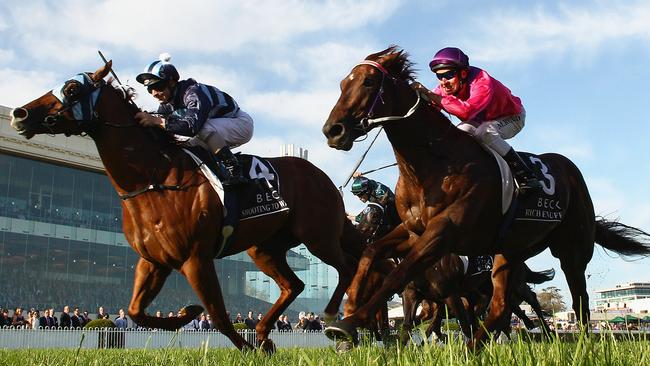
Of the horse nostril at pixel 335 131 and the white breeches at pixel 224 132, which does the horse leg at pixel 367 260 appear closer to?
the horse nostril at pixel 335 131

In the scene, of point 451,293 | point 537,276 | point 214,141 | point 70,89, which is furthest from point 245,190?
point 537,276

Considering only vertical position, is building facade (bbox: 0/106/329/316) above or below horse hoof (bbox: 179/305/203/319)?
above

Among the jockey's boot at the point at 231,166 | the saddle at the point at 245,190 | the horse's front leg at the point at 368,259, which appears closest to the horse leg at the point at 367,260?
the horse's front leg at the point at 368,259

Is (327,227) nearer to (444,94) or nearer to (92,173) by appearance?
(444,94)

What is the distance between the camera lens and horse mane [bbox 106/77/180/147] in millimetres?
6297

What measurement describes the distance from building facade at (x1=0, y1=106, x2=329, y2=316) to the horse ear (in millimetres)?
29153

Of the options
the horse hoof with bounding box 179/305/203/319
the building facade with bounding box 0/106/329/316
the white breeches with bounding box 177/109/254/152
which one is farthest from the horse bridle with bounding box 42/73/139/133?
the building facade with bounding box 0/106/329/316

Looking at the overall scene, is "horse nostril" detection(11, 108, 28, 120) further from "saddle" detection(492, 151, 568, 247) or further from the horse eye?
"saddle" detection(492, 151, 568, 247)

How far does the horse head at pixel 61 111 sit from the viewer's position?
19.4 feet

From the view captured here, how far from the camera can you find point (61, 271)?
35375mm

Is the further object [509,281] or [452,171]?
[509,281]

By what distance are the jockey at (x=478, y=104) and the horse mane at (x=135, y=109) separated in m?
A: 2.51

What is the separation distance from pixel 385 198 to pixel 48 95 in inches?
188

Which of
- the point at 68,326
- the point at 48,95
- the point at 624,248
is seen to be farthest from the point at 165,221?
the point at 68,326
